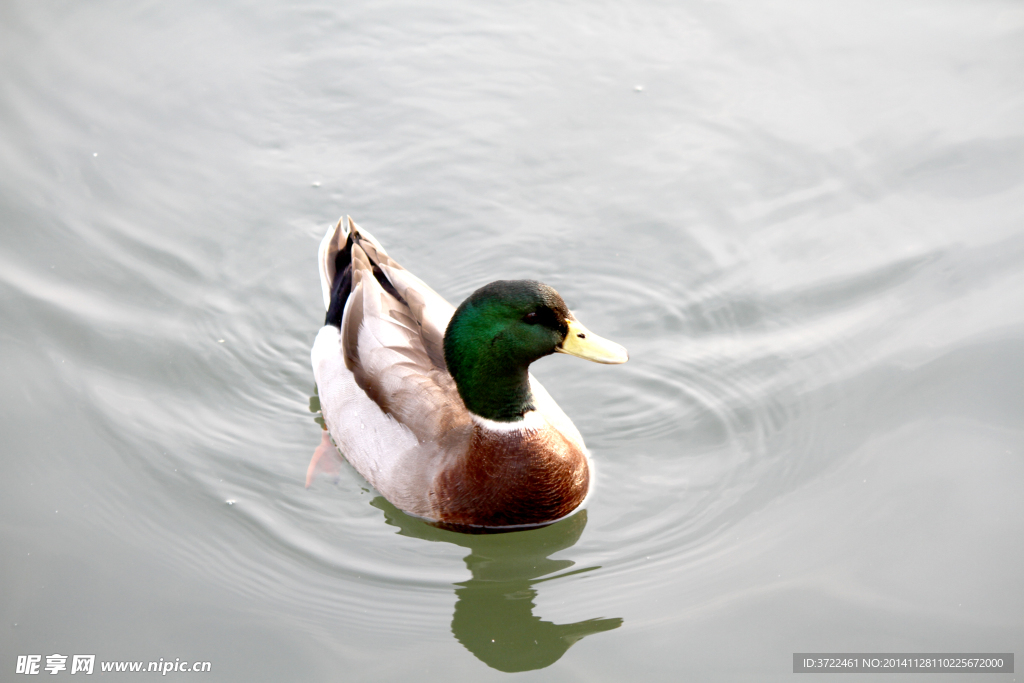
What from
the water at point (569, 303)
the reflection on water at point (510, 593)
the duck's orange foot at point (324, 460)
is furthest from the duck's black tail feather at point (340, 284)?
the reflection on water at point (510, 593)

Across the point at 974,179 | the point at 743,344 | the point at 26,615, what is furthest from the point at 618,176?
the point at 26,615

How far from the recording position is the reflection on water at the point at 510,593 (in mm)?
4855

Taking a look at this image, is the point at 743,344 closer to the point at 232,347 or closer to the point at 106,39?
the point at 232,347

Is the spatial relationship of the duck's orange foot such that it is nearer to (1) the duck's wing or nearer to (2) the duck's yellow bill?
(1) the duck's wing

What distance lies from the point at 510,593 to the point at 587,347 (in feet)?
4.15

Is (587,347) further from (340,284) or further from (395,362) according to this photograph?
(340,284)

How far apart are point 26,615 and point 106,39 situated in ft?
17.8

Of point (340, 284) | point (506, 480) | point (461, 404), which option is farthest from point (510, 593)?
point (340, 284)

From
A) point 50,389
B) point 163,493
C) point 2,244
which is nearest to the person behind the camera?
point 163,493

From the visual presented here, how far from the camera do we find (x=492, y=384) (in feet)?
16.8

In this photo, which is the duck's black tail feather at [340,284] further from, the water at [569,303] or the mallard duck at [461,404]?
the water at [569,303]

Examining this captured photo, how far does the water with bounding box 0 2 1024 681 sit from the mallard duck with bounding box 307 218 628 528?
0.76 feet

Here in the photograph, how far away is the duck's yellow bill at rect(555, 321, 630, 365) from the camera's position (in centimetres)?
496

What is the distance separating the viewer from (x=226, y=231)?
7223mm
